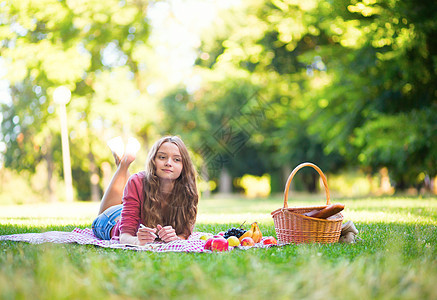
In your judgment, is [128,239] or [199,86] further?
[199,86]

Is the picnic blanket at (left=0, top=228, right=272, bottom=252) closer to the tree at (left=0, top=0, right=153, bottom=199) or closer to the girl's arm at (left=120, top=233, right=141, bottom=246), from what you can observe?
the girl's arm at (left=120, top=233, right=141, bottom=246)

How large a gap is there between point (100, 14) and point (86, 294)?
18.9 metres

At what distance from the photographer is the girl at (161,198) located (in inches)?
172

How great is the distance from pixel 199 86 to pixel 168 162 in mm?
18818

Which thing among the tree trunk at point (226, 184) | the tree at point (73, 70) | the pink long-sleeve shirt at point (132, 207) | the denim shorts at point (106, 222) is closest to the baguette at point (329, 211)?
the pink long-sleeve shirt at point (132, 207)

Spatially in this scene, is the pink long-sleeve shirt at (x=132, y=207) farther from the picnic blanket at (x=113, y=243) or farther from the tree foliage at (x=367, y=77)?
the tree foliage at (x=367, y=77)

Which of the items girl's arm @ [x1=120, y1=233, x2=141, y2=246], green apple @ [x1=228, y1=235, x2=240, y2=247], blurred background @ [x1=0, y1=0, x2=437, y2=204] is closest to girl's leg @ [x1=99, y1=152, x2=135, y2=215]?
girl's arm @ [x1=120, y1=233, x2=141, y2=246]

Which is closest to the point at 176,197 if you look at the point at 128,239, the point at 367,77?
the point at 128,239

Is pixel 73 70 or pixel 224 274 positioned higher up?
pixel 73 70

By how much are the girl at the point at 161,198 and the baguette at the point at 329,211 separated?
135cm

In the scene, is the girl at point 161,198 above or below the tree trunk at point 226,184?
above

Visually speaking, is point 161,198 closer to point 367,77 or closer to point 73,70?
point 367,77

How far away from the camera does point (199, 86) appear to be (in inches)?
905

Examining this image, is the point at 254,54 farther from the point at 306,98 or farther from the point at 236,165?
the point at 236,165
